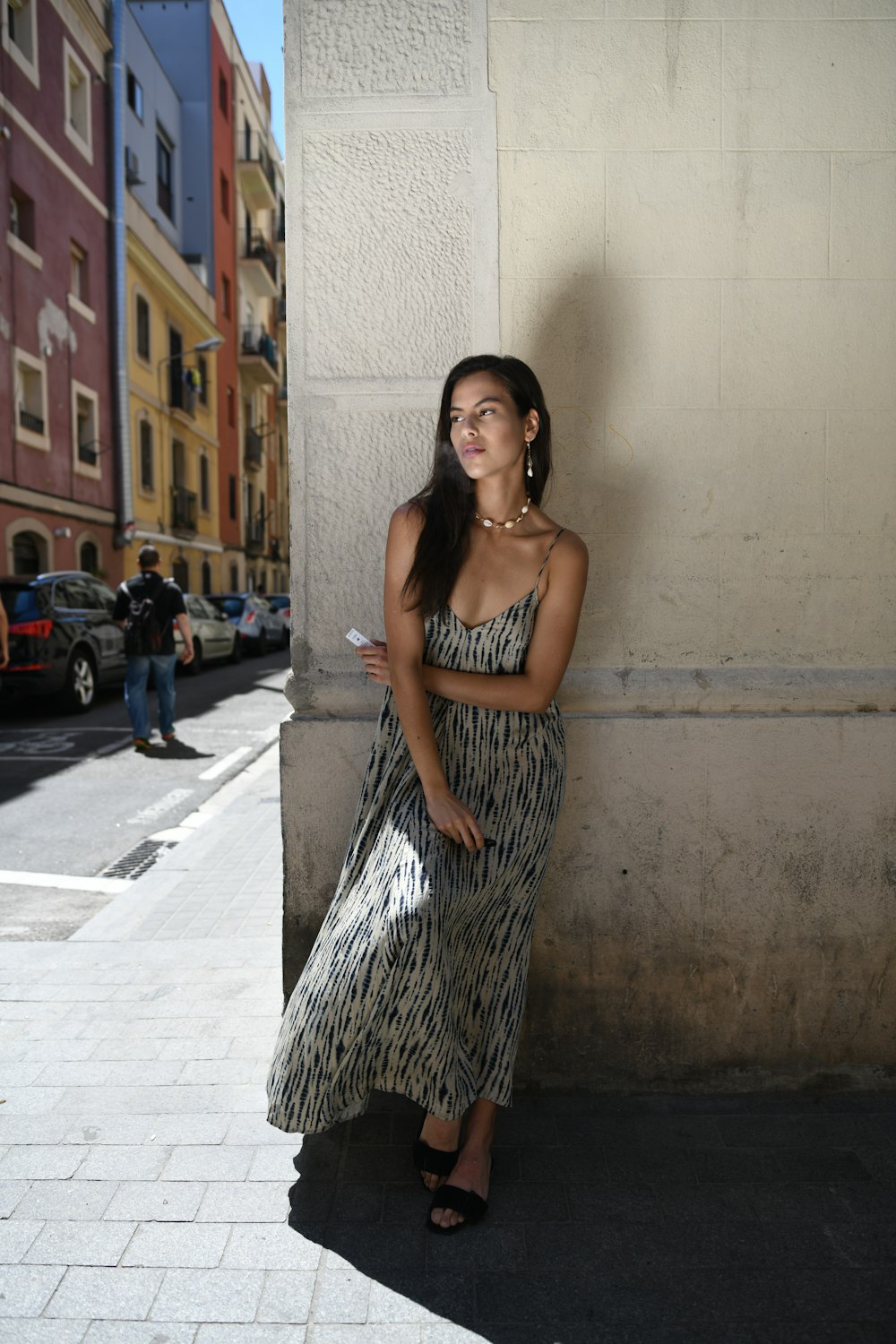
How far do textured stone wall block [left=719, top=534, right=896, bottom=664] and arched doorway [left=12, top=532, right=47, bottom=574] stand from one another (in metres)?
18.1

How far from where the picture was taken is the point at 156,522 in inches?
1081

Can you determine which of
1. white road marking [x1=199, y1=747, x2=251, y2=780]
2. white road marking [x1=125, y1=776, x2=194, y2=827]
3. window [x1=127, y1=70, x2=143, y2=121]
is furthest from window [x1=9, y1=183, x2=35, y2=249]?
white road marking [x1=125, y1=776, x2=194, y2=827]

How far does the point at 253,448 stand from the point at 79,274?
16.7 metres

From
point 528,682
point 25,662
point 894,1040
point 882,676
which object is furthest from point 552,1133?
point 25,662

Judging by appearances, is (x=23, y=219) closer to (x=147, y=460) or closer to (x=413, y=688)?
(x=147, y=460)

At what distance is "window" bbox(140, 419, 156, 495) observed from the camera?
26.4m

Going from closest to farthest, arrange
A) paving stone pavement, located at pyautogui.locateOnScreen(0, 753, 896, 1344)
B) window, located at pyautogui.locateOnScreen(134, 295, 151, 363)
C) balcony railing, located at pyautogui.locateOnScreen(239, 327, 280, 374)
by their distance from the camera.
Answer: paving stone pavement, located at pyautogui.locateOnScreen(0, 753, 896, 1344) → window, located at pyautogui.locateOnScreen(134, 295, 151, 363) → balcony railing, located at pyautogui.locateOnScreen(239, 327, 280, 374)

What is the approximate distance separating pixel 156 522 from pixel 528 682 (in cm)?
2650

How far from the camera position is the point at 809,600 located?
3053 millimetres

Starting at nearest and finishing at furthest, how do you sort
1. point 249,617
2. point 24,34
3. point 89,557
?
point 24,34, point 89,557, point 249,617

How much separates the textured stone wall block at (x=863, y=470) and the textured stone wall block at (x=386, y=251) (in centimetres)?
111

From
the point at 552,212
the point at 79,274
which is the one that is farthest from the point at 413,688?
the point at 79,274

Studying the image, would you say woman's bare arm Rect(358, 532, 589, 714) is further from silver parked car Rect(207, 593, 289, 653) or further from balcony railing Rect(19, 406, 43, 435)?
silver parked car Rect(207, 593, 289, 653)

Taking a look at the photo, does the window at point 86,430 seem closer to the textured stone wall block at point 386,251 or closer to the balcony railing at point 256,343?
the balcony railing at point 256,343
